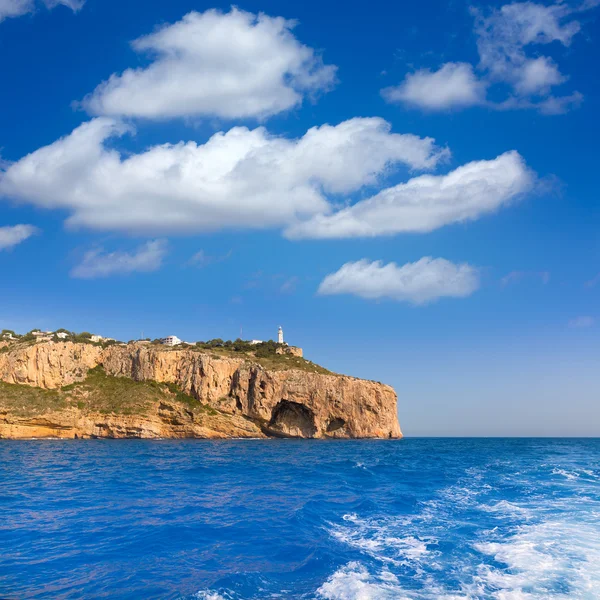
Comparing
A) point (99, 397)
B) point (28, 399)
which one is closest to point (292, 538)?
point (28, 399)

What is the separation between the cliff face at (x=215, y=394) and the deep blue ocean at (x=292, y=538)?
161 feet

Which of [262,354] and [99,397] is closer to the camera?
[99,397]

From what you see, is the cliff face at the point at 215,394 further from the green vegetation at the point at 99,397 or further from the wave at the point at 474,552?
the wave at the point at 474,552

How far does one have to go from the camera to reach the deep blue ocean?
1037 centimetres

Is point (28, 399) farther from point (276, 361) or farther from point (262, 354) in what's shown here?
point (262, 354)

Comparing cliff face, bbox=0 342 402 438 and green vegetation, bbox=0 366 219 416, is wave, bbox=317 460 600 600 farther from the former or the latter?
green vegetation, bbox=0 366 219 416

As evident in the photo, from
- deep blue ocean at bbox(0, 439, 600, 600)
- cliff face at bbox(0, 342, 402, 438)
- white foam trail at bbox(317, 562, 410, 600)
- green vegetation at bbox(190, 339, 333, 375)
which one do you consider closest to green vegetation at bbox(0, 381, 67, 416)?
cliff face at bbox(0, 342, 402, 438)

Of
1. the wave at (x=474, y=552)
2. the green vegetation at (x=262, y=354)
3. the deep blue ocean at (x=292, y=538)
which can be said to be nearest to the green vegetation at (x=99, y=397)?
the green vegetation at (x=262, y=354)

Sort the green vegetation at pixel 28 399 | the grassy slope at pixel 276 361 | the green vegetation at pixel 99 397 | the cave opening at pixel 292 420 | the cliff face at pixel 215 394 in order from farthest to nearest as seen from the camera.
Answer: the grassy slope at pixel 276 361 → the cave opening at pixel 292 420 → the cliff face at pixel 215 394 → the green vegetation at pixel 99 397 → the green vegetation at pixel 28 399

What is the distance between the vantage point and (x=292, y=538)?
14242 mm

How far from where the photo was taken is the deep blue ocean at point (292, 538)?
10367mm

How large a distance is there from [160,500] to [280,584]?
10657 mm

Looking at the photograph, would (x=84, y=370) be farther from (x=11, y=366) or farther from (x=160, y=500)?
(x=160, y=500)

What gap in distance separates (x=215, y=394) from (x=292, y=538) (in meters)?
68.4
